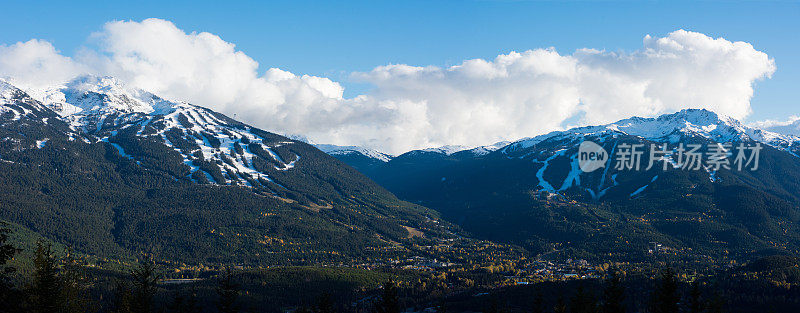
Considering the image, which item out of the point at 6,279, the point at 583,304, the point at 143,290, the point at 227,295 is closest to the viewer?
the point at 6,279

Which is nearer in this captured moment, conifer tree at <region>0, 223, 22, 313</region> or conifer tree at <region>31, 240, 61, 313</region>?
conifer tree at <region>0, 223, 22, 313</region>

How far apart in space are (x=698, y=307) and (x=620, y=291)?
14268mm

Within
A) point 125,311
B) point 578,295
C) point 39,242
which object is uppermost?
point 39,242

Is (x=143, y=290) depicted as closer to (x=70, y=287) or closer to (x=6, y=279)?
(x=70, y=287)

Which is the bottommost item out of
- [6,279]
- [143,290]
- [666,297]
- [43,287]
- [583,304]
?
[583,304]

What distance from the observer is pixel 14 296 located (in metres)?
62.8

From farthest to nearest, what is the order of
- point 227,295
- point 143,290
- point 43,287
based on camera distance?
point 227,295 < point 143,290 < point 43,287

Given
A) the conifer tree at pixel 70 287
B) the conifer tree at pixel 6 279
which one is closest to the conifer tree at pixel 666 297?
the conifer tree at pixel 6 279

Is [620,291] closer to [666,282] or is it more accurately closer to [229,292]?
[666,282]

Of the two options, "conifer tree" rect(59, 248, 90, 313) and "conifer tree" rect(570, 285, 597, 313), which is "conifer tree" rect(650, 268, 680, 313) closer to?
"conifer tree" rect(570, 285, 597, 313)

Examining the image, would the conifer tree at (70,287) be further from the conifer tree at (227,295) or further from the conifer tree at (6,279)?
the conifer tree at (227,295)

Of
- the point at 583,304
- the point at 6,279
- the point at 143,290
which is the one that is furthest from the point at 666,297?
the point at 6,279

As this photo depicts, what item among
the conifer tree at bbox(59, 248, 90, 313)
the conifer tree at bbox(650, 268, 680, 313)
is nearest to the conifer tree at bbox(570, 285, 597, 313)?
the conifer tree at bbox(650, 268, 680, 313)

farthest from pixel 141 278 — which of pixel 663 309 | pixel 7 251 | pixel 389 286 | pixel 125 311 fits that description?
pixel 663 309
